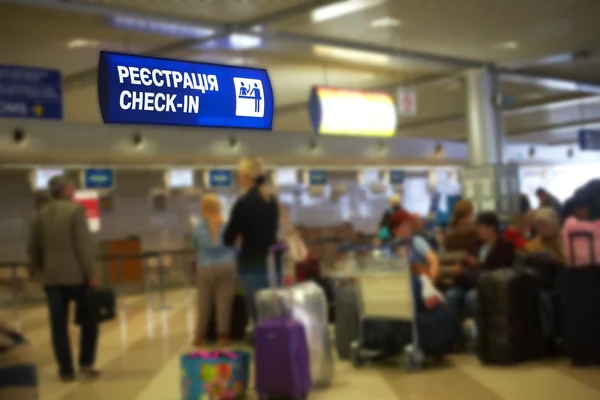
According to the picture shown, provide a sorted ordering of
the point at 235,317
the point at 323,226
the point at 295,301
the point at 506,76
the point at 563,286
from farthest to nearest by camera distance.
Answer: the point at 323,226
the point at 506,76
the point at 235,317
the point at 563,286
the point at 295,301

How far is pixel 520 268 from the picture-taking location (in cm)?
752

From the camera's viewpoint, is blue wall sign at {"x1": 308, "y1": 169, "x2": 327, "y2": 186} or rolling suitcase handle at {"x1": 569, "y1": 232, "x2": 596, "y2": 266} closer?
rolling suitcase handle at {"x1": 569, "y1": 232, "x2": 596, "y2": 266}

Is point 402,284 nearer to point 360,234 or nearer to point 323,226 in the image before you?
point 360,234

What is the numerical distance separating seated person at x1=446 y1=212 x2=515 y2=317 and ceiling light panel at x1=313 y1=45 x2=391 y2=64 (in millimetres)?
3518

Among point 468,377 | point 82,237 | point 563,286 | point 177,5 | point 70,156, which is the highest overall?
point 177,5

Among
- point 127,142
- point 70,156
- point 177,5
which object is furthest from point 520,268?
point 70,156

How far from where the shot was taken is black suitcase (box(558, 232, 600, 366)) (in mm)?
6867

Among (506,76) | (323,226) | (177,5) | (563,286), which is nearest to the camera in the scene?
(563,286)

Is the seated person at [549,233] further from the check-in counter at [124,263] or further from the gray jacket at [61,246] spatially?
the check-in counter at [124,263]

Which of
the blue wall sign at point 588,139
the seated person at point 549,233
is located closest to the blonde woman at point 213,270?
the seated person at point 549,233

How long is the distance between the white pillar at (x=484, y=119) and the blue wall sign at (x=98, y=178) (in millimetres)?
8087

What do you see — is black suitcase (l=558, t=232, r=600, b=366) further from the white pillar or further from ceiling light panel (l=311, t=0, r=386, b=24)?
the white pillar

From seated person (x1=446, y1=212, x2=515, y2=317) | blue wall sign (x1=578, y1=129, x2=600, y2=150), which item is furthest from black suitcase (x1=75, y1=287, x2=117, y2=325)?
blue wall sign (x1=578, y1=129, x2=600, y2=150)

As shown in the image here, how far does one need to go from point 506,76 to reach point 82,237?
872 cm
